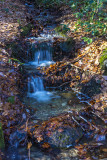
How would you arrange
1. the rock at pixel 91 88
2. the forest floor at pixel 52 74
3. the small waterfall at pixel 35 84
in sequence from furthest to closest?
the small waterfall at pixel 35 84
the rock at pixel 91 88
the forest floor at pixel 52 74

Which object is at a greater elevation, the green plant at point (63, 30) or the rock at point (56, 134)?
the green plant at point (63, 30)

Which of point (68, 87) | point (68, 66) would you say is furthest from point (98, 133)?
point (68, 66)

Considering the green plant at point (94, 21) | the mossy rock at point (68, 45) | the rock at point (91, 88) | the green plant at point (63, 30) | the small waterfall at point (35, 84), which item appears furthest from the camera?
the green plant at point (63, 30)

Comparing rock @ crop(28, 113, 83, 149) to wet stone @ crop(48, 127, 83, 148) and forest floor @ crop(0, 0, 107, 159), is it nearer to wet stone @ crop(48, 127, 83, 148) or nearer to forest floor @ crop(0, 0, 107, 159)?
wet stone @ crop(48, 127, 83, 148)

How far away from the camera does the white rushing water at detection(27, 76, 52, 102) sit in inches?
211

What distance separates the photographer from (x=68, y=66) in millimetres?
6098

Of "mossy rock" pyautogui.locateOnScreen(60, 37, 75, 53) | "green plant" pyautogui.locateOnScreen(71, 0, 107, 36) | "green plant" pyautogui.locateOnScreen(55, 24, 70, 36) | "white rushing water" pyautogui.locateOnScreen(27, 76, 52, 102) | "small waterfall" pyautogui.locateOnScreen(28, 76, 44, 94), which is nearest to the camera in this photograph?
"white rushing water" pyautogui.locateOnScreen(27, 76, 52, 102)

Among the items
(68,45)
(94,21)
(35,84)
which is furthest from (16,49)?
(94,21)

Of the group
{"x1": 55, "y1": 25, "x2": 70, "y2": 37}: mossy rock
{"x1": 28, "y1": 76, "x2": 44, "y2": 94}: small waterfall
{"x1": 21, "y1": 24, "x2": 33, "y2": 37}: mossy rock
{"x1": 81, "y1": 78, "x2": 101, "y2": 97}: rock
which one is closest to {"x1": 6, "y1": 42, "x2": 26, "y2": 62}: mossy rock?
{"x1": 21, "y1": 24, "x2": 33, "y2": 37}: mossy rock

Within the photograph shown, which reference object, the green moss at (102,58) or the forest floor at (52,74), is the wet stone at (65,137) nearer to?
the forest floor at (52,74)

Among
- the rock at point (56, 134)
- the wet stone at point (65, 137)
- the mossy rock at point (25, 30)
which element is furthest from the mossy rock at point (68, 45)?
the wet stone at point (65, 137)

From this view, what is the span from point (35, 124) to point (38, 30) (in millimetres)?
6921

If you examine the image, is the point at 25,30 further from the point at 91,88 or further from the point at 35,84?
the point at 91,88

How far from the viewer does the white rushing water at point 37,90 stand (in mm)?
5361
